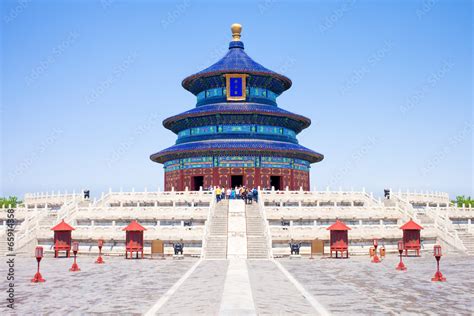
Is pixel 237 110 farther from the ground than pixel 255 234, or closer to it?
farther from the ground

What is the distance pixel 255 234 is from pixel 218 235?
2.55 m

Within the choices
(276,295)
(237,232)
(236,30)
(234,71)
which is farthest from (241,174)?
(276,295)

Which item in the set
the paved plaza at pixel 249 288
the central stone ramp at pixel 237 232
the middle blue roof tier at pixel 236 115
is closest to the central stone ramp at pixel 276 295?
the paved plaza at pixel 249 288

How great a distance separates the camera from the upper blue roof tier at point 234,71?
6253 cm

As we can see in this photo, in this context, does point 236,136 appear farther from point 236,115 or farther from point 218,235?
point 218,235

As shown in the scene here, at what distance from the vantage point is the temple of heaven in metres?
57.9

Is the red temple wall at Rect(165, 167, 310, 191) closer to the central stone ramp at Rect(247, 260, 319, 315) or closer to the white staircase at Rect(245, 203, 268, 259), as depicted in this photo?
the white staircase at Rect(245, 203, 268, 259)

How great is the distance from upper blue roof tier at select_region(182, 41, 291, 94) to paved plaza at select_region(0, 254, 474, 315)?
36.1 m

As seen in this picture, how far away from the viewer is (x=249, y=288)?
1936 cm

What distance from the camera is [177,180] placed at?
60.9 m

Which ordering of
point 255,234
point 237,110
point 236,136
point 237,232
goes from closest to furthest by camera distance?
point 237,232, point 255,234, point 237,110, point 236,136

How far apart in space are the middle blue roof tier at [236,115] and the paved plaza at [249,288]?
31115 mm

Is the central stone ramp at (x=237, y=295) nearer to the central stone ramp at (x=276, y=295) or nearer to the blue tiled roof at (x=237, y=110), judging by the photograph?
the central stone ramp at (x=276, y=295)

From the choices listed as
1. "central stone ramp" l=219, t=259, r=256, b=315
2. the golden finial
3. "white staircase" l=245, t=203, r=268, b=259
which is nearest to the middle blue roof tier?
the golden finial
